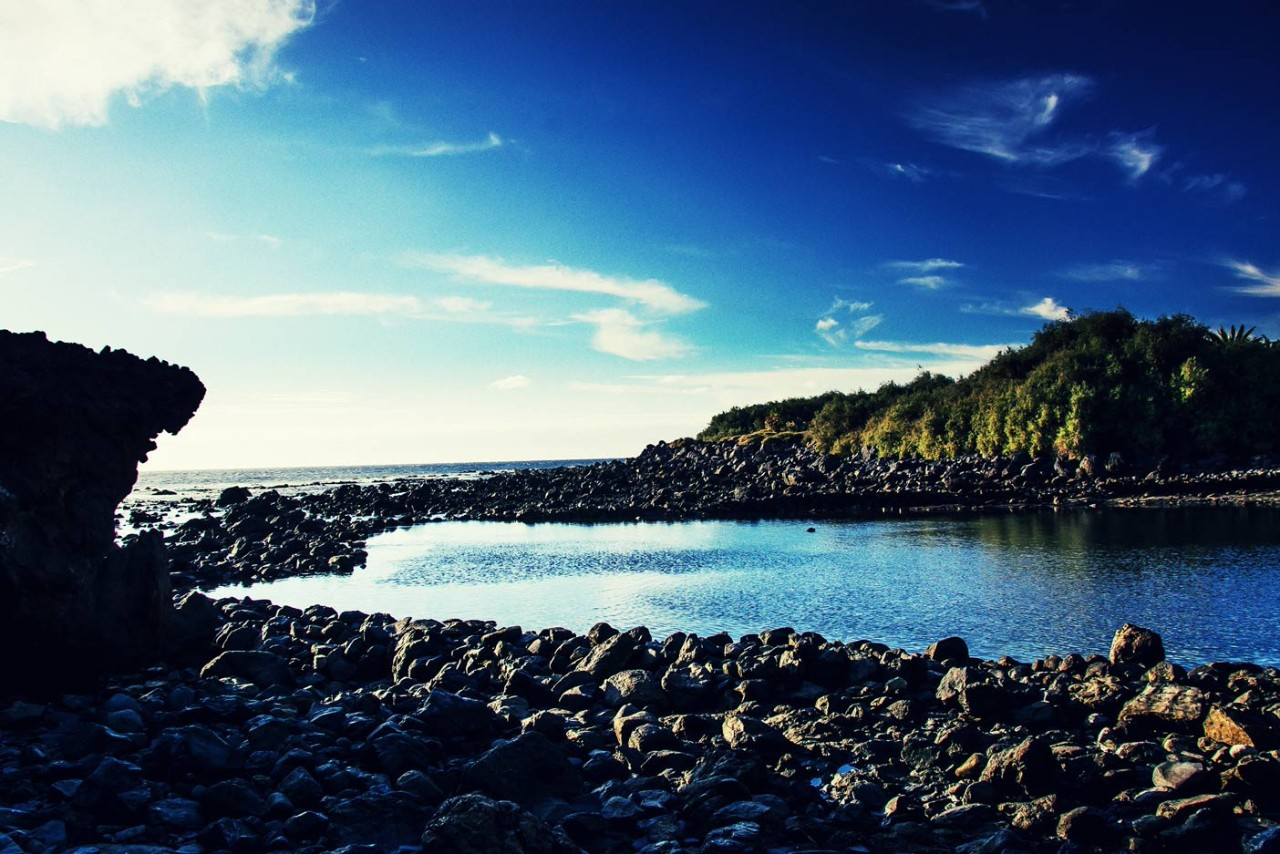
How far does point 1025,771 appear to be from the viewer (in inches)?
349

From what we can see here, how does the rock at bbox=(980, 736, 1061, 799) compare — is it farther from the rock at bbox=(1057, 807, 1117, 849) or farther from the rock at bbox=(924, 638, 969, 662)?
the rock at bbox=(924, 638, 969, 662)

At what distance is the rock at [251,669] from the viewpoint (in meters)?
13.6

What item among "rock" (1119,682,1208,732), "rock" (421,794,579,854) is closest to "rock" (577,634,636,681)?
"rock" (421,794,579,854)

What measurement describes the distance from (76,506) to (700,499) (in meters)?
48.7

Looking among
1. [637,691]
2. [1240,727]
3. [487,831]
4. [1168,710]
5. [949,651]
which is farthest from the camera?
[949,651]

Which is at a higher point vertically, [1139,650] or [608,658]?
[1139,650]

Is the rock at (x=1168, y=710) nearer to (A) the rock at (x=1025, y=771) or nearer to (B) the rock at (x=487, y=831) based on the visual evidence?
(A) the rock at (x=1025, y=771)

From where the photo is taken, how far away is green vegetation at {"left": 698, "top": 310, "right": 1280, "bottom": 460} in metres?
51.8

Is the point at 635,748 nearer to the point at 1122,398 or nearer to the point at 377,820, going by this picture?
the point at 377,820

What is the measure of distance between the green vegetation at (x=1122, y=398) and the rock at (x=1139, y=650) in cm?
4506

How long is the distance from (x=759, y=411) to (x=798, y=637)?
105 meters

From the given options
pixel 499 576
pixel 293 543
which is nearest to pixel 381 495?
pixel 293 543

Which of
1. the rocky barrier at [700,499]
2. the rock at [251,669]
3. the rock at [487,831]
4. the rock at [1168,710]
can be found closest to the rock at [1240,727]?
the rock at [1168,710]

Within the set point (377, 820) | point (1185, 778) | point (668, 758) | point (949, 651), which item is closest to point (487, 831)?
point (377, 820)
